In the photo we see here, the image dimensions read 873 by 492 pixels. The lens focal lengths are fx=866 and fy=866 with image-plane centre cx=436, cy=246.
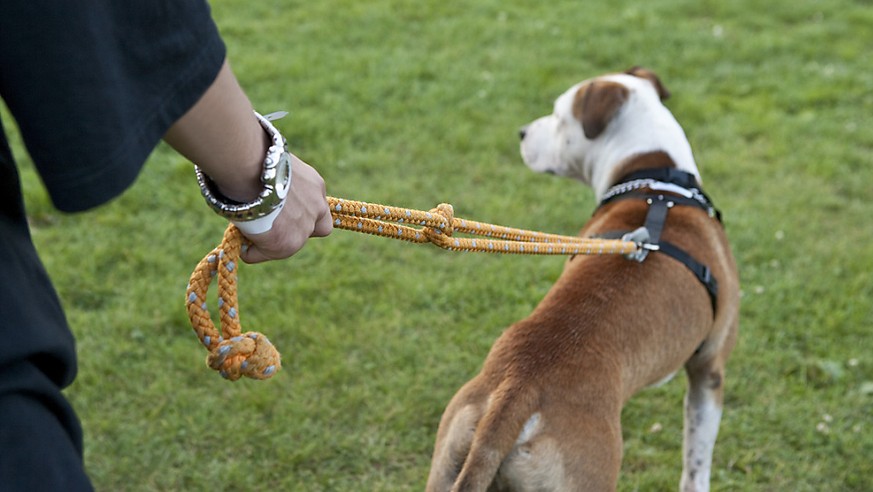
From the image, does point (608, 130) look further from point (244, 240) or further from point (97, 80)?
point (97, 80)

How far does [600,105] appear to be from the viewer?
385cm

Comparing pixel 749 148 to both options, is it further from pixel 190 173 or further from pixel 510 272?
pixel 190 173

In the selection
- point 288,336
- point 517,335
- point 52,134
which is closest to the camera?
point 52,134

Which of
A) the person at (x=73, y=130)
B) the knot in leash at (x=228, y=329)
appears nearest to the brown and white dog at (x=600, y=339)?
the knot in leash at (x=228, y=329)

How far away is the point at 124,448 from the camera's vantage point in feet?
12.3

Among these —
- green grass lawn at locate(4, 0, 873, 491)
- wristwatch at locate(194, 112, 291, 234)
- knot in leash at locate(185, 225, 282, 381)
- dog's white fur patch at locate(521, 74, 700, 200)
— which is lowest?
green grass lawn at locate(4, 0, 873, 491)

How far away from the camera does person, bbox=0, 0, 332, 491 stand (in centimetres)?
108

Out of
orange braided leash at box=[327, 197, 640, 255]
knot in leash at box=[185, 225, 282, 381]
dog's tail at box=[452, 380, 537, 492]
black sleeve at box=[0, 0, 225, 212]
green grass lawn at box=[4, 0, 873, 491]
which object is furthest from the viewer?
green grass lawn at box=[4, 0, 873, 491]

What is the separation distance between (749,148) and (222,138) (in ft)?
17.6

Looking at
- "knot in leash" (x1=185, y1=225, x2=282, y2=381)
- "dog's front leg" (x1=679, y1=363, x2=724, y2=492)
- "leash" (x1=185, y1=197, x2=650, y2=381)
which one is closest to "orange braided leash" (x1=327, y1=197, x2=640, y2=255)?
"leash" (x1=185, y1=197, x2=650, y2=381)

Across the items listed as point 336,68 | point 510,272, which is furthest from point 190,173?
point 510,272

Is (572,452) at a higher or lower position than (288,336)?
higher

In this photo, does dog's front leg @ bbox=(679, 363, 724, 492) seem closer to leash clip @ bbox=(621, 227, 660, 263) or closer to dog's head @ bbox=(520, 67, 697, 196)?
leash clip @ bbox=(621, 227, 660, 263)

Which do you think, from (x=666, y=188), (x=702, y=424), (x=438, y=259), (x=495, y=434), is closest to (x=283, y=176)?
(x=495, y=434)
